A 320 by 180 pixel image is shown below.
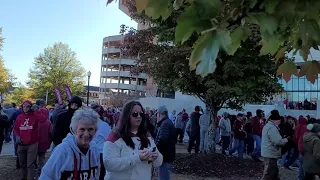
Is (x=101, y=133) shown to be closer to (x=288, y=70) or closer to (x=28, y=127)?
(x=28, y=127)

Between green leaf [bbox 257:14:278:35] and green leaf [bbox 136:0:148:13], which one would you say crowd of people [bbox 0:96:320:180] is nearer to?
green leaf [bbox 136:0:148:13]

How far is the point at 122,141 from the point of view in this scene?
12.0 feet

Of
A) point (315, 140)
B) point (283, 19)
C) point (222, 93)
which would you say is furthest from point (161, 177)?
point (283, 19)

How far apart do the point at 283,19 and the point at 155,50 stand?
31.8ft

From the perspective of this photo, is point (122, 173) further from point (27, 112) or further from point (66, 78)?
point (66, 78)

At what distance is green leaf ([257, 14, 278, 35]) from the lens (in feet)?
5.25

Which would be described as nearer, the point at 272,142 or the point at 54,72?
the point at 272,142

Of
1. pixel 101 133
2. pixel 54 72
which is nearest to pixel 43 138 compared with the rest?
pixel 101 133

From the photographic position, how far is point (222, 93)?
32.6 feet

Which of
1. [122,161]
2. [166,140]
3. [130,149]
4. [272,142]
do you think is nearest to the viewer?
[122,161]

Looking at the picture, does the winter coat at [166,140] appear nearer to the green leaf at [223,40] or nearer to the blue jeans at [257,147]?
the green leaf at [223,40]

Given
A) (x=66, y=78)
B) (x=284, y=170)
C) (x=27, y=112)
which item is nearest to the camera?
(x=27, y=112)

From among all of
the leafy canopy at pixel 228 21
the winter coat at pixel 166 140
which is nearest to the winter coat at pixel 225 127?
the winter coat at pixel 166 140

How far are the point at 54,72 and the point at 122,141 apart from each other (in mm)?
47356
